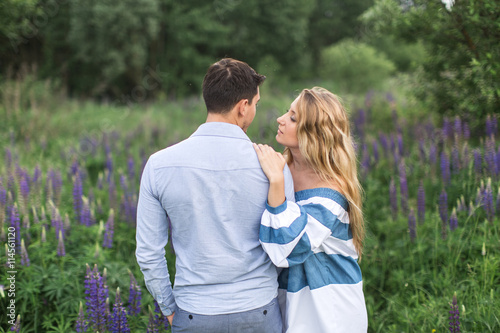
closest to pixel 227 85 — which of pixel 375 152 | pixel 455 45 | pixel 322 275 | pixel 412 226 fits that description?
pixel 322 275

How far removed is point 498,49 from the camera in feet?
16.8

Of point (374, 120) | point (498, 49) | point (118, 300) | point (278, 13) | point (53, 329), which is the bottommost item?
point (53, 329)

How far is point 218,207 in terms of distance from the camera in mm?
2137

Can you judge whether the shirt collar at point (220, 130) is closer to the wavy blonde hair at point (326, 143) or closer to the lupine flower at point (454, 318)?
the wavy blonde hair at point (326, 143)

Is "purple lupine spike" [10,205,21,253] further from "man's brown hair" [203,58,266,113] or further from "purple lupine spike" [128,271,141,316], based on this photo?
"man's brown hair" [203,58,266,113]

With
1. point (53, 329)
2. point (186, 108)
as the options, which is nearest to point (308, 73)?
point (186, 108)

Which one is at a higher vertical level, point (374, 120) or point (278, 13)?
point (278, 13)

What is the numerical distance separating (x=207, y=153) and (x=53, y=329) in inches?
→ 92.8

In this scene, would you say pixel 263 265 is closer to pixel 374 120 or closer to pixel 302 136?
pixel 302 136

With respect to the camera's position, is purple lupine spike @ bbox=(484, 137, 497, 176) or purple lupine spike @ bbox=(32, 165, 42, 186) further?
purple lupine spike @ bbox=(32, 165, 42, 186)

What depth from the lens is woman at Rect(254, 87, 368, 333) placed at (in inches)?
86.0

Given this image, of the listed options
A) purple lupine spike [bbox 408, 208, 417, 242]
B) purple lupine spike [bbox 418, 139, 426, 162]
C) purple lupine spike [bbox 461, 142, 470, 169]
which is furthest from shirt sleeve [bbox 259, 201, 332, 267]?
purple lupine spike [bbox 418, 139, 426, 162]

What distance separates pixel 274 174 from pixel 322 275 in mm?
696

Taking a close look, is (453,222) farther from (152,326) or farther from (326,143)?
(152,326)
